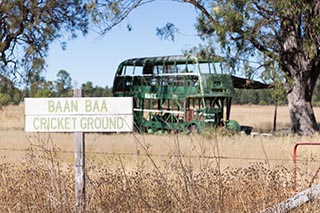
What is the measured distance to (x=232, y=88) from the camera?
26.3m

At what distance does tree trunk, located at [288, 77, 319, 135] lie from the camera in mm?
24078

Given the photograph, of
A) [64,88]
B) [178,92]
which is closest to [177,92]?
[178,92]

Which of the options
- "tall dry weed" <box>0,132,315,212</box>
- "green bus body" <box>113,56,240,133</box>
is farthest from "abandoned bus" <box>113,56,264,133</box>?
"tall dry weed" <box>0,132,315,212</box>

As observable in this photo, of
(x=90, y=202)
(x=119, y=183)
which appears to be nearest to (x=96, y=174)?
(x=119, y=183)

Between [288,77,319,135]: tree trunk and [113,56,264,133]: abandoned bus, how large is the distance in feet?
9.47

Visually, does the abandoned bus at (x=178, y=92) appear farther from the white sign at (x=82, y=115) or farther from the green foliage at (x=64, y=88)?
the white sign at (x=82, y=115)

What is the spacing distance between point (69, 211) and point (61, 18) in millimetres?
24504

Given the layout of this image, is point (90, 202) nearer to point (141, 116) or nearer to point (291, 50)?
point (291, 50)

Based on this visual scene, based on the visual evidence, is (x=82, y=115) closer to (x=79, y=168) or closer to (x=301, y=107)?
(x=79, y=168)

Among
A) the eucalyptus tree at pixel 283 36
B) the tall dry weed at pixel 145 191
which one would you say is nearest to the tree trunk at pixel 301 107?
the eucalyptus tree at pixel 283 36

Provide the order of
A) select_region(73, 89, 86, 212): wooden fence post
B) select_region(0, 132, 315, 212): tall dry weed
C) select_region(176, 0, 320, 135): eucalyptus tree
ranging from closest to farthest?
select_region(0, 132, 315, 212): tall dry weed < select_region(73, 89, 86, 212): wooden fence post < select_region(176, 0, 320, 135): eucalyptus tree

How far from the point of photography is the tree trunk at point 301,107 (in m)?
24.1

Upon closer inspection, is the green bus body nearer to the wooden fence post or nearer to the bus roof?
the bus roof

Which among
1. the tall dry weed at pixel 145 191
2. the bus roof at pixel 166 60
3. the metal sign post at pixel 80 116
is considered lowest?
the tall dry weed at pixel 145 191
